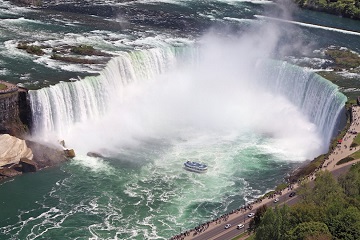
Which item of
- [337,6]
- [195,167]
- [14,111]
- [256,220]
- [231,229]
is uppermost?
[337,6]

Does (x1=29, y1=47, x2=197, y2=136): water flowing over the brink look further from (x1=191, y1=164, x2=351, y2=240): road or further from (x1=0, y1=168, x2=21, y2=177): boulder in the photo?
(x1=191, y1=164, x2=351, y2=240): road

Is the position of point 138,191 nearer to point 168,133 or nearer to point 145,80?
point 168,133

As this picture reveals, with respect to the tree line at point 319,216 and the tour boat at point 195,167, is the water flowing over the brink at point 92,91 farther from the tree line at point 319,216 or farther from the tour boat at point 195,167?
the tree line at point 319,216

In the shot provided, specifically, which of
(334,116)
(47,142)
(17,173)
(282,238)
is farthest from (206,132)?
(282,238)

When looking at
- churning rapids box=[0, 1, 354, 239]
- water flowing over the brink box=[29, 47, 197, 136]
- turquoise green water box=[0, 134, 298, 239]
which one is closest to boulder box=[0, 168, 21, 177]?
turquoise green water box=[0, 134, 298, 239]

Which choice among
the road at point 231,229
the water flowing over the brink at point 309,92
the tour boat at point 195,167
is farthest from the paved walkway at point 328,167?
the tour boat at point 195,167

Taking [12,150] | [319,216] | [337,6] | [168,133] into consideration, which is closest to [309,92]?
[168,133]

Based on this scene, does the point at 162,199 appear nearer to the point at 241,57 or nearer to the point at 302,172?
the point at 302,172
